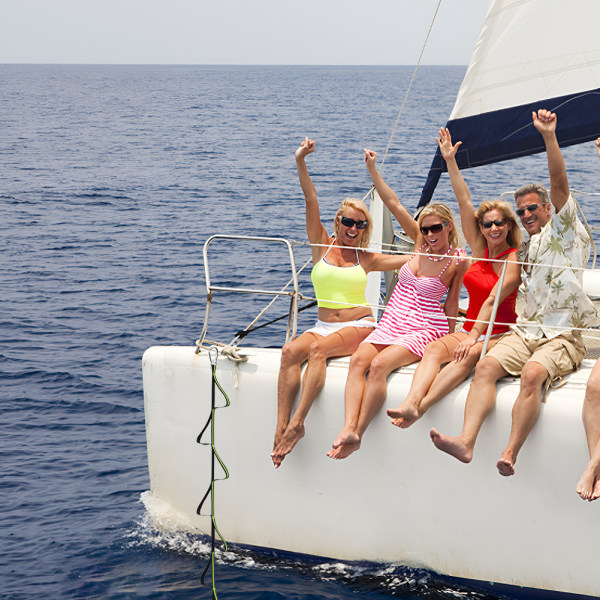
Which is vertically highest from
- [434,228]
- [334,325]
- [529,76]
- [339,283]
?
[529,76]

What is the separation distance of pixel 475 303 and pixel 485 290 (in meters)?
0.12

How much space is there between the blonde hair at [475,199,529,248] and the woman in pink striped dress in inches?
8.8

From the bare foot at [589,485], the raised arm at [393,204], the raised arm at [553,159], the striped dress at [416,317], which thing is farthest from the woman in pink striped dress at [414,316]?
the bare foot at [589,485]

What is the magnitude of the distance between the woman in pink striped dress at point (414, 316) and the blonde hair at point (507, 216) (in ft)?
0.73

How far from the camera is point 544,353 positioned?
4562 mm

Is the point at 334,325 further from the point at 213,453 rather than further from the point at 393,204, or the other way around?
the point at 213,453

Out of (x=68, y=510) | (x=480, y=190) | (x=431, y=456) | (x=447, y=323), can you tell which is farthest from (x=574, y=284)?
(x=480, y=190)

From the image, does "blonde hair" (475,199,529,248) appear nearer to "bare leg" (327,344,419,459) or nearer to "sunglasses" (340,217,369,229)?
"sunglasses" (340,217,369,229)

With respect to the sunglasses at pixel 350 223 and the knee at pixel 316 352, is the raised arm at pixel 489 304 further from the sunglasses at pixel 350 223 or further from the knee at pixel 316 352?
the sunglasses at pixel 350 223

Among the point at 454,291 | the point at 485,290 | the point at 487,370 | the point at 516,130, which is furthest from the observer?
the point at 516,130

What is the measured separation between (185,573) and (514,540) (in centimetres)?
200

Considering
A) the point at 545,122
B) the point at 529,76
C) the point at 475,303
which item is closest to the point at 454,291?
the point at 475,303

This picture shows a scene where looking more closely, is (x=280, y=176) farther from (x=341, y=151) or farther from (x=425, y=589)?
(x=425, y=589)

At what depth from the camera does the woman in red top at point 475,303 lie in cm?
462
